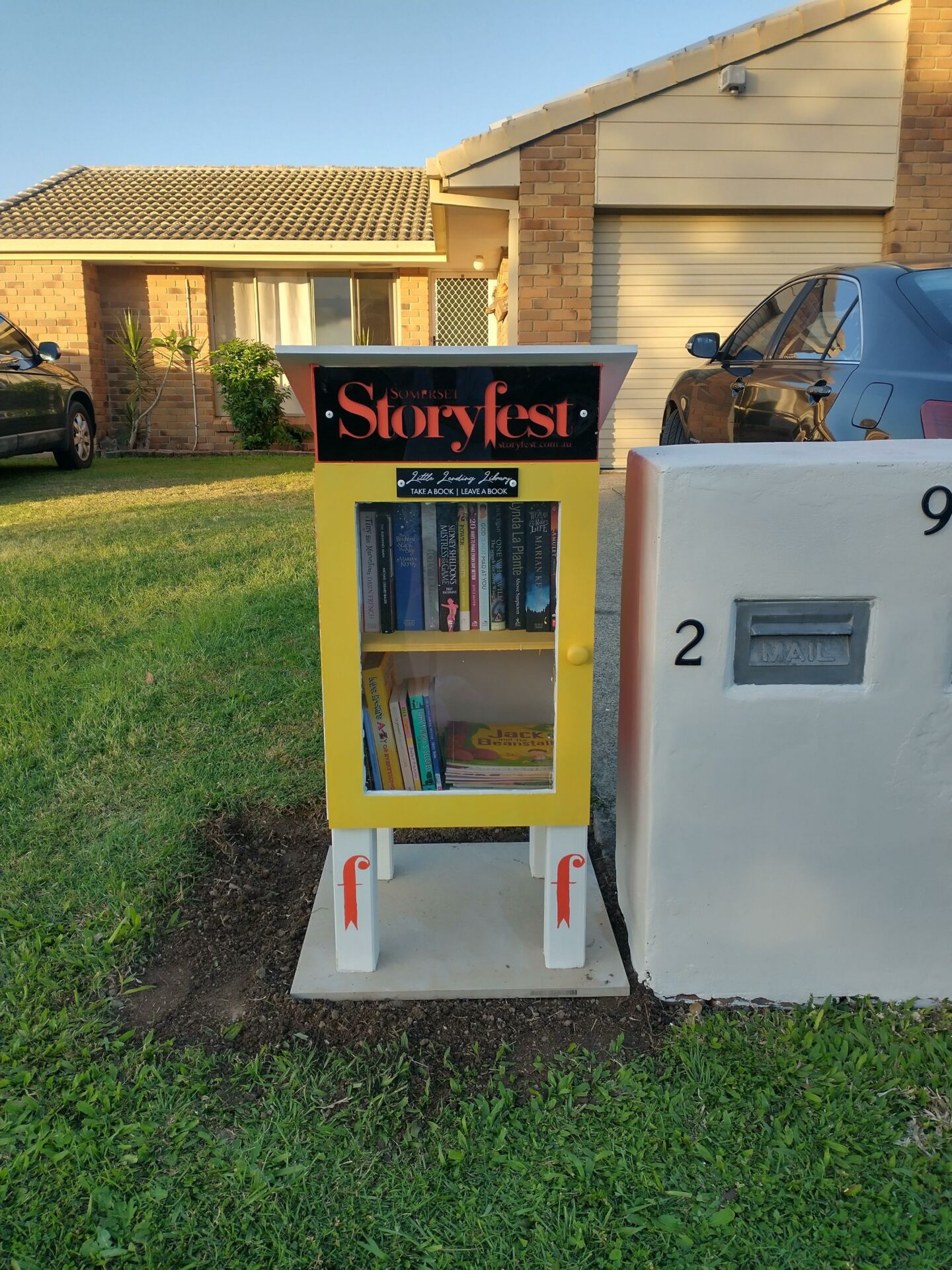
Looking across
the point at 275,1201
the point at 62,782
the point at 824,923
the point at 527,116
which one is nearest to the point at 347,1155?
the point at 275,1201

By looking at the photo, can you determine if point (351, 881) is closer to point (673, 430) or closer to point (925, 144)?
point (673, 430)

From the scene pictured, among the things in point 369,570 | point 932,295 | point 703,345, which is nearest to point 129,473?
point 703,345

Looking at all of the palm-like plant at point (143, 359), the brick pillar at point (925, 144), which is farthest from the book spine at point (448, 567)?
the palm-like plant at point (143, 359)

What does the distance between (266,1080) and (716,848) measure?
115 cm

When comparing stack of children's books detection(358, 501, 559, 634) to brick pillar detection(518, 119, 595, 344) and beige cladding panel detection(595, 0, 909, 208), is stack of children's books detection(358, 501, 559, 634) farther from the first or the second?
beige cladding panel detection(595, 0, 909, 208)

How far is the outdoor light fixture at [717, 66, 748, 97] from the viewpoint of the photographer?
958 cm

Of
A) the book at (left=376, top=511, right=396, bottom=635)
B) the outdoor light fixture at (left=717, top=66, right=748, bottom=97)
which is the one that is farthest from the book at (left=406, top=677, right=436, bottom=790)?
the outdoor light fixture at (left=717, top=66, right=748, bottom=97)

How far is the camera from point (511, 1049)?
2246mm

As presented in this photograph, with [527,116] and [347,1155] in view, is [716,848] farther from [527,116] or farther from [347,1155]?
[527,116]

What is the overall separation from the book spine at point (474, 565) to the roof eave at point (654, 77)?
8.50 m

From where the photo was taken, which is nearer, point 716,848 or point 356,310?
point 716,848

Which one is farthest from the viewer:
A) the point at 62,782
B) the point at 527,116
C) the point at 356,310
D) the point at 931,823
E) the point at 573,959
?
the point at 356,310

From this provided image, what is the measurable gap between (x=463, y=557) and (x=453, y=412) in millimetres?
399

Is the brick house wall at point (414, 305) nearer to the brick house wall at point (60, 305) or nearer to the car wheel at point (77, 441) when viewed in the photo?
the brick house wall at point (60, 305)
